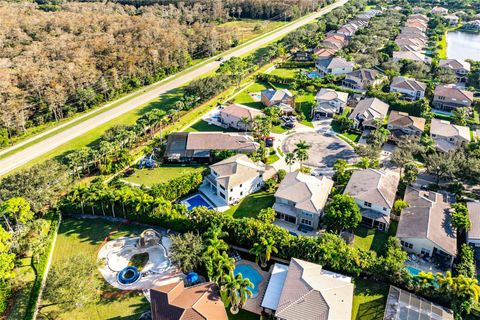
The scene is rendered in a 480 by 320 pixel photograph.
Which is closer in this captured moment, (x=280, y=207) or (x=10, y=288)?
(x=10, y=288)

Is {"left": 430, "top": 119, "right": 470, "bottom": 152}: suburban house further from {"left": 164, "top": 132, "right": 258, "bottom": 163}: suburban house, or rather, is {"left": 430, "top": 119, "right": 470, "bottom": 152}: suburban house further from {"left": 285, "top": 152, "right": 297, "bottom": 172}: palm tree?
{"left": 164, "top": 132, "right": 258, "bottom": 163}: suburban house

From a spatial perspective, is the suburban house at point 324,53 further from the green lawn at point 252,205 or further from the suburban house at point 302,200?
the green lawn at point 252,205

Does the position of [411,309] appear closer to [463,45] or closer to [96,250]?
[96,250]

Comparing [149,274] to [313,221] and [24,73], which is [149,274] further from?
[24,73]

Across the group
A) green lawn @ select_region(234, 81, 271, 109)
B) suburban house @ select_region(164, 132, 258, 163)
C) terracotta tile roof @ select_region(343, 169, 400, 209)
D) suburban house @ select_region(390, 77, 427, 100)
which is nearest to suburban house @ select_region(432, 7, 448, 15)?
suburban house @ select_region(390, 77, 427, 100)

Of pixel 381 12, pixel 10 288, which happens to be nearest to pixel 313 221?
pixel 10 288

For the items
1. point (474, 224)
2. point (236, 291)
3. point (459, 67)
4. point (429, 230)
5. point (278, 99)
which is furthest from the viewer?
point (459, 67)

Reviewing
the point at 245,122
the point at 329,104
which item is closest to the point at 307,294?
the point at 245,122

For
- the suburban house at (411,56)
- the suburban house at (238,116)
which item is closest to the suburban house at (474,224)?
the suburban house at (238,116)
